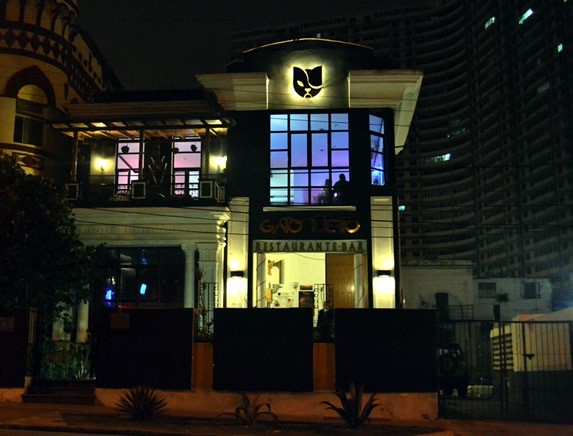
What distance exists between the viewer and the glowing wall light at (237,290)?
74.5 feet

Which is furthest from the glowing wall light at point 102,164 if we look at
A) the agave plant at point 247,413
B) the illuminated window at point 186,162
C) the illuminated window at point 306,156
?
the agave plant at point 247,413

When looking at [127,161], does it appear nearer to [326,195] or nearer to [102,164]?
[102,164]

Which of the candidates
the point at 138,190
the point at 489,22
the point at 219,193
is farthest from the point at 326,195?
the point at 489,22

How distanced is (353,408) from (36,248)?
32.7ft

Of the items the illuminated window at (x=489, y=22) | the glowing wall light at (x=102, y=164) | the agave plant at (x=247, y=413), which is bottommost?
the agave plant at (x=247, y=413)

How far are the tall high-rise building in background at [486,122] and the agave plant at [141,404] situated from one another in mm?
77308

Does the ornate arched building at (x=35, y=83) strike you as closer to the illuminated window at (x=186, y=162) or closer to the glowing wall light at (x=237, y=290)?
the illuminated window at (x=186, y=162)

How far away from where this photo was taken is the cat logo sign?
24.0 m

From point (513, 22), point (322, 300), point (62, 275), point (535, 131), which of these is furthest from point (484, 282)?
point (513, 22)

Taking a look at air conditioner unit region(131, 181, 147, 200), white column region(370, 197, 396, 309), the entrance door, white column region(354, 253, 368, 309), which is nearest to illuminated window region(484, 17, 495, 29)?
the entrance door

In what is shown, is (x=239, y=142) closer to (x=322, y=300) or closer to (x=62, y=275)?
(x=322, y=300)

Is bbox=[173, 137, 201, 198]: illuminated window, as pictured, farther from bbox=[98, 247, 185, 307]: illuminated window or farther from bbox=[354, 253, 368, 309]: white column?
bbox=[354, 253, 368, 309]: white column

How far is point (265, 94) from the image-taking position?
23.8m

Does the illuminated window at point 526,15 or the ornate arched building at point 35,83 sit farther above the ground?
the illuminated window at point 526,15
